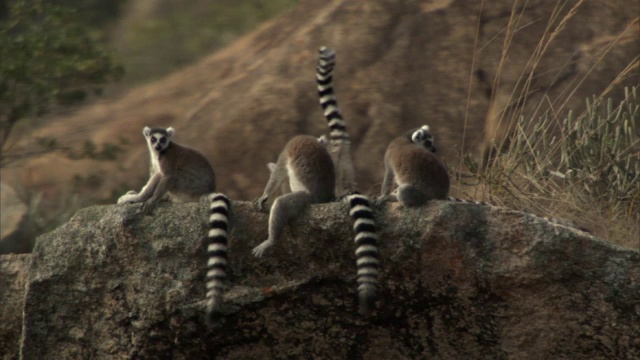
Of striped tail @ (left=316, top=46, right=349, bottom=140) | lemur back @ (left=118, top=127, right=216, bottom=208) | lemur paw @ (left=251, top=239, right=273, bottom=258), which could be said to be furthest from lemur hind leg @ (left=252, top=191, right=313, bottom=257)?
striped tail @ (left=316, top=46, right=349, bottom=140)

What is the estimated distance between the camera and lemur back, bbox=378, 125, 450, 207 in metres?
6.43

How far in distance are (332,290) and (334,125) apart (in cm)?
281

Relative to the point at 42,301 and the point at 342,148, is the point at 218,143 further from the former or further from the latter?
the point at 42,301

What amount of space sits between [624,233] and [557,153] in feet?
4.59

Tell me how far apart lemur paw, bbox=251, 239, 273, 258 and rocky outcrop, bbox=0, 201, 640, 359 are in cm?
7

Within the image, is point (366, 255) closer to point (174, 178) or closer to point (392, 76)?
point (174, 178)

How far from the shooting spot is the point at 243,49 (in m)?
14.9

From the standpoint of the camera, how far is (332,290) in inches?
254

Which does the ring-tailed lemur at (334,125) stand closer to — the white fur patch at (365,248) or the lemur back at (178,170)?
the lemur back at (178,170)

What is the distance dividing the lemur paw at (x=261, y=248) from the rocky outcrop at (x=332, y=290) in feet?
0.24

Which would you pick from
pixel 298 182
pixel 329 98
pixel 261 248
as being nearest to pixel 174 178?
pixel 298 182

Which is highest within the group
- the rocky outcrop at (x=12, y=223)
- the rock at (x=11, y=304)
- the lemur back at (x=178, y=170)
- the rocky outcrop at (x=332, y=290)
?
the rocky outcrop at (x=12, y=223)

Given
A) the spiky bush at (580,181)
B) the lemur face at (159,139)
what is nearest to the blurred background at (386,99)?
the spiky bush at (580,181)

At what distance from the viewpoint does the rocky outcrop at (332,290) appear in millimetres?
6180
